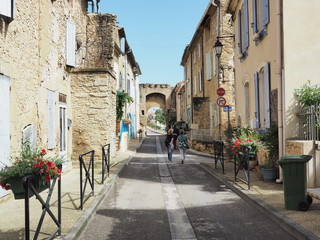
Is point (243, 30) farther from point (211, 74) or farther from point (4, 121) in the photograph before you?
point (4, 121)

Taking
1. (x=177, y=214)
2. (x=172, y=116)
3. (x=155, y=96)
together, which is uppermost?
(x=155, y=96)

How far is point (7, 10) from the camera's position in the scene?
639 centimetres

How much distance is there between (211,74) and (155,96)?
110 ft

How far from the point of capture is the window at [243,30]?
11.7 m

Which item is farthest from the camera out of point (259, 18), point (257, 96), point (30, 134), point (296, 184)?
point (257, 96)

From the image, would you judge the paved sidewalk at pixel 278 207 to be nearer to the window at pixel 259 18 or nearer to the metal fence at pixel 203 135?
the window at pixel 259 18

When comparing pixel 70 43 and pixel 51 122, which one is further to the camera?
pixel 70 43

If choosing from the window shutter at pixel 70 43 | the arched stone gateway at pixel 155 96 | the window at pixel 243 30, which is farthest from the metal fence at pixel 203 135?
the arched stone gateway at pixel 155 96

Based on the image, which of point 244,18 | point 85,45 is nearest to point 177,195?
point 244,18

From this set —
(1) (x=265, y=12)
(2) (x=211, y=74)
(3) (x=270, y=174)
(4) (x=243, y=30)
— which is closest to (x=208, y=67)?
(2) (x=211, y=74)

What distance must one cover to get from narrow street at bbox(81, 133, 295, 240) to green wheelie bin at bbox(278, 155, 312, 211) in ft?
1.81

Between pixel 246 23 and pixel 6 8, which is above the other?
pixel 246 23

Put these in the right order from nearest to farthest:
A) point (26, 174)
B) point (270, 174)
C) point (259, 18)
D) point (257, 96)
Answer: point (26, 174) → point (270, 174) → point (259, 18) → point (257, 96)

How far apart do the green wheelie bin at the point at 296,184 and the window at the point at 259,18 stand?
15.7 ft
